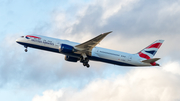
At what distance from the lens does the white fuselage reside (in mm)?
59812

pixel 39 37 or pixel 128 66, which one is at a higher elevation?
pixel 39 37

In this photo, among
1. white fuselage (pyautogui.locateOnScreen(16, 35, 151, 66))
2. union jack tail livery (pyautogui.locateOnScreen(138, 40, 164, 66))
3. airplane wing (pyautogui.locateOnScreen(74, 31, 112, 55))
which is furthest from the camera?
union jack tail livery (pyautogui.locateOnScreen(138, 40, 164, 66))

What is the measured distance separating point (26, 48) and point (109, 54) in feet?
58.6

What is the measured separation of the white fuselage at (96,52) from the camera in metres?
59.8

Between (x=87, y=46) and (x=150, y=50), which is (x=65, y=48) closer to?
(x=87, y=46)

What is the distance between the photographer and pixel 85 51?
6084 cm

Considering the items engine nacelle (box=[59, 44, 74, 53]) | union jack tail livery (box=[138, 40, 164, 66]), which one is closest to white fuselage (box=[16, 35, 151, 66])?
engine nacelle (box=[59, 44, 74, 53])

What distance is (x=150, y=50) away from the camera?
66875mm

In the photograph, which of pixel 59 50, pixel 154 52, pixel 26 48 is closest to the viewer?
pixel 59 50

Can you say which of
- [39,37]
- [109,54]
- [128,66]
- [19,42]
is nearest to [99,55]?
[109,54]

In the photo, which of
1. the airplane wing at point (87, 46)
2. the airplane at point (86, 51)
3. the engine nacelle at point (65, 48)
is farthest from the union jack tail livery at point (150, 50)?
the engine nacelle at point (65, 48)

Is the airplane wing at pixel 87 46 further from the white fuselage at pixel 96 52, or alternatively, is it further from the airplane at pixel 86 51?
the white fuselage at pixel 96 52

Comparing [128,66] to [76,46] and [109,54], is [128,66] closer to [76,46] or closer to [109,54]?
[109,54]

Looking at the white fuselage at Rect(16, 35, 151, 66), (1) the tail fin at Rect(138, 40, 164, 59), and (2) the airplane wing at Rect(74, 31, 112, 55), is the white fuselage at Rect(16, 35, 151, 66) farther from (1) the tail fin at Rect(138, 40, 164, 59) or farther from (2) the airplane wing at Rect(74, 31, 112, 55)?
(1) the tail fin at Rect(138, 40, 164, 59)
